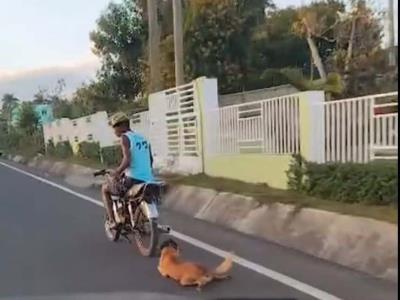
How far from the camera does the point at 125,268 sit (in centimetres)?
772

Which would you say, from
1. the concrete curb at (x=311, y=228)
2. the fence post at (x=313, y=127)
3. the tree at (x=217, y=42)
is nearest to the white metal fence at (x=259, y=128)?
the fence post at (x=313, y=127)

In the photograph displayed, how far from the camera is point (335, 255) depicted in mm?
7730

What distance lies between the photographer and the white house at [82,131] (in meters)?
28.5

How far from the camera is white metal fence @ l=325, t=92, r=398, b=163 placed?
10.0 m

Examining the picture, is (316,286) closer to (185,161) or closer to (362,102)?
(362,102)

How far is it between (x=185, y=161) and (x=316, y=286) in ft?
37.2

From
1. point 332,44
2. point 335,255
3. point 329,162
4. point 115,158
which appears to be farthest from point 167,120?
point 332,44

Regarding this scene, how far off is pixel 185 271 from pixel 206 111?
9.67 metres

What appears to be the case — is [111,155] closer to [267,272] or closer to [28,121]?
[267,272]

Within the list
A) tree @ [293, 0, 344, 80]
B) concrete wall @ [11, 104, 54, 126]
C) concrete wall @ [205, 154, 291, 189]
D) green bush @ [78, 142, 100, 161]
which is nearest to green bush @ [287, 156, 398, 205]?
concrete wall @ [205, 154, 291, 189]

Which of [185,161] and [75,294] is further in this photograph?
[185,161]

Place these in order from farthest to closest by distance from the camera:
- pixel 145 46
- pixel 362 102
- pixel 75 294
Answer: pixel 145 46 < pixel 362 102 < pixel 75 294

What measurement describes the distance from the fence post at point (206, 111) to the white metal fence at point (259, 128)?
7 centimetres

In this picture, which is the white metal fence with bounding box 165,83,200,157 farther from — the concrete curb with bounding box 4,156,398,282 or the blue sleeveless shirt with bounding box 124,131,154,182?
the blue sleeveless shirt with bounding box 124,131,154,182
